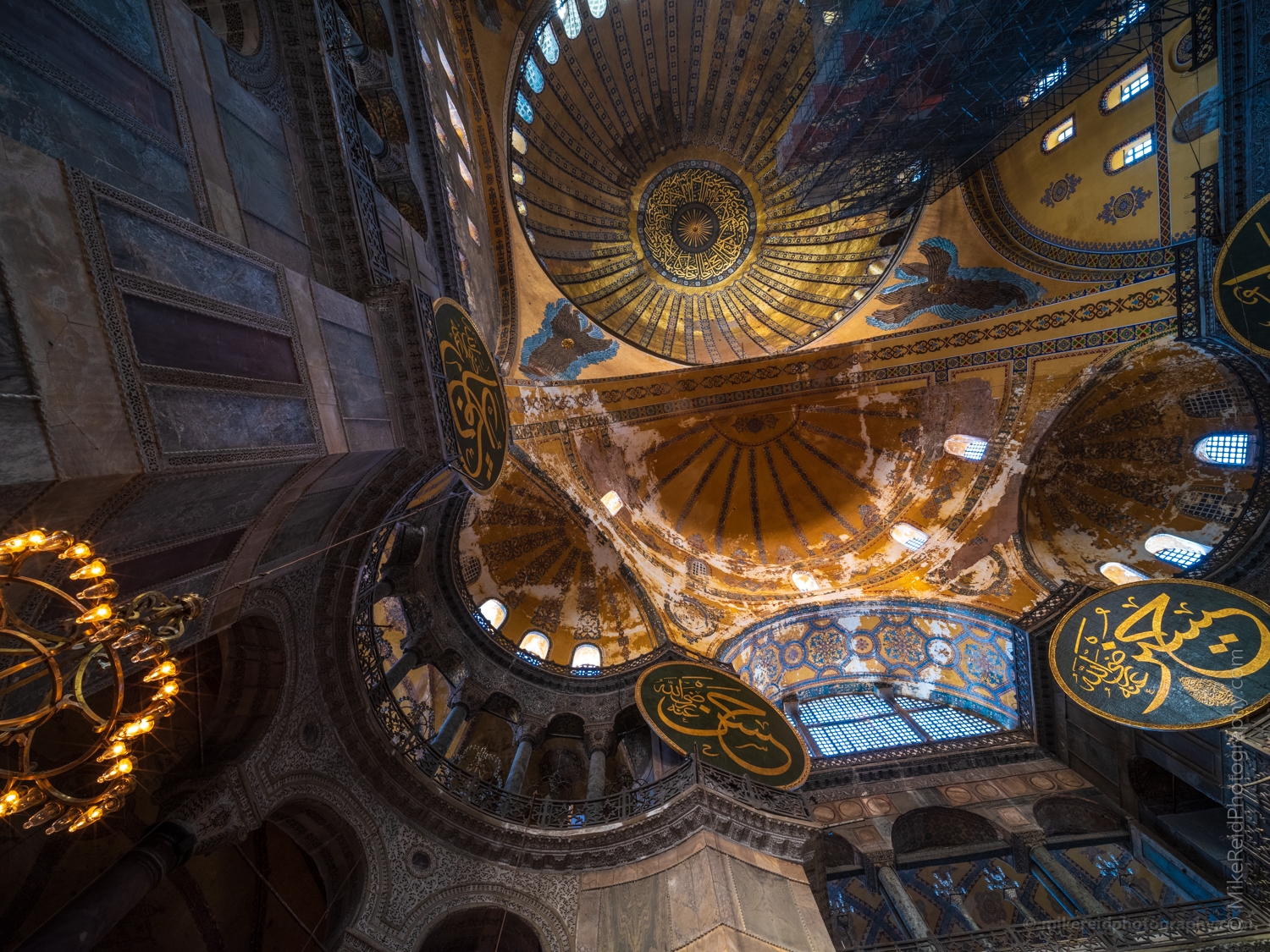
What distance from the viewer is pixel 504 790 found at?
626 centimetres

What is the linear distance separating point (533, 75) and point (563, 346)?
198 inches

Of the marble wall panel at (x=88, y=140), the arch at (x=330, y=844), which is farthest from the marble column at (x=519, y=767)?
the marble wall panel at (x=88, y=140)

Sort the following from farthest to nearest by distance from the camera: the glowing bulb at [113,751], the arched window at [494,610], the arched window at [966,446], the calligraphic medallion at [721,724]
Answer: the arched window at [966,446], the arched window at [494,610], the calligraphic medallion at [721,724], the glowing bulb at [113,751]

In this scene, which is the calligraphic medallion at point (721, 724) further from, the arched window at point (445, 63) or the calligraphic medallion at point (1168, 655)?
the arched window at point (445, 63)

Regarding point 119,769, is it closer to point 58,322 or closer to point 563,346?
point 58,322

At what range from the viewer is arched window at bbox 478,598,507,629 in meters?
8.93

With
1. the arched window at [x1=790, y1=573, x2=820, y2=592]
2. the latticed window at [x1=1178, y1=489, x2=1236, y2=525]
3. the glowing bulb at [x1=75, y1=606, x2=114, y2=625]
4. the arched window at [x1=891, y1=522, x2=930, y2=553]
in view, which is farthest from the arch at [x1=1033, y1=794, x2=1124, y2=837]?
the glowing bulb at [x1=75, y1=606, x2=114, y2=625]

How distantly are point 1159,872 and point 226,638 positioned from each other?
11.7 meters

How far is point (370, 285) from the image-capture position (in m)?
4.79

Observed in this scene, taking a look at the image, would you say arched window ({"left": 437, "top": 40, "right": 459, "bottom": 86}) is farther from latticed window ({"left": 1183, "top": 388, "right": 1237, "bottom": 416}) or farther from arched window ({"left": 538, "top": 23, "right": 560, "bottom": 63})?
latticed window ({"left": 1183, "top": 388, "right": 1237, "bottom": 416})

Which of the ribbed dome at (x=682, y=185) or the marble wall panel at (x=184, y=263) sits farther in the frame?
the ribbed dome at (x=682, y=185)

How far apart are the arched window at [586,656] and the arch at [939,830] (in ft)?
17.1

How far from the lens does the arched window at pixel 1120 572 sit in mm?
8156

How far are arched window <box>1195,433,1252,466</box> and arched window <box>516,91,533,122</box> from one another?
→ 13095 mm
